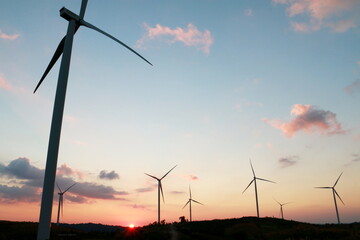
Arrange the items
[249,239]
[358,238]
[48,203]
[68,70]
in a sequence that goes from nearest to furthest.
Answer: [48,203], [68,70], [358,238], [249,239]

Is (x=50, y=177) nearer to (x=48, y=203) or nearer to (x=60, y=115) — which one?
(x=48, y=203)

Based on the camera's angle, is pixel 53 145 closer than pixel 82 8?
Yes

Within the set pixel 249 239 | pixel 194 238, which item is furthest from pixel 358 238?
pixel 194 238

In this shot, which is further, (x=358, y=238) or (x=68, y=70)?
(x=358, y=238)

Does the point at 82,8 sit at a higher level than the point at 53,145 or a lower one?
higher

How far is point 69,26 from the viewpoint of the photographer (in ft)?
132

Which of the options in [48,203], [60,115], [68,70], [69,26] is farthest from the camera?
[69,26]

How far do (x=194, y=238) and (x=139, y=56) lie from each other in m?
30.9

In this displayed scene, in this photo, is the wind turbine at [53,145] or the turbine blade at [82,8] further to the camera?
the turbine blade at [82,8]

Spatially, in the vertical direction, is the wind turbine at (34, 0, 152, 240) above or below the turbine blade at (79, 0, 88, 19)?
below

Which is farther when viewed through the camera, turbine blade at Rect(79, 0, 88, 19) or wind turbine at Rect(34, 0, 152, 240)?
turbine blade at Rect(79, 0, 88, 19)

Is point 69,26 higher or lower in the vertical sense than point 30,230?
higher

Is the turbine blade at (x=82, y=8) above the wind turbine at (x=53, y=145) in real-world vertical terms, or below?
above

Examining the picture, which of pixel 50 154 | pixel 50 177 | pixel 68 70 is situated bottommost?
pixel 50 177
